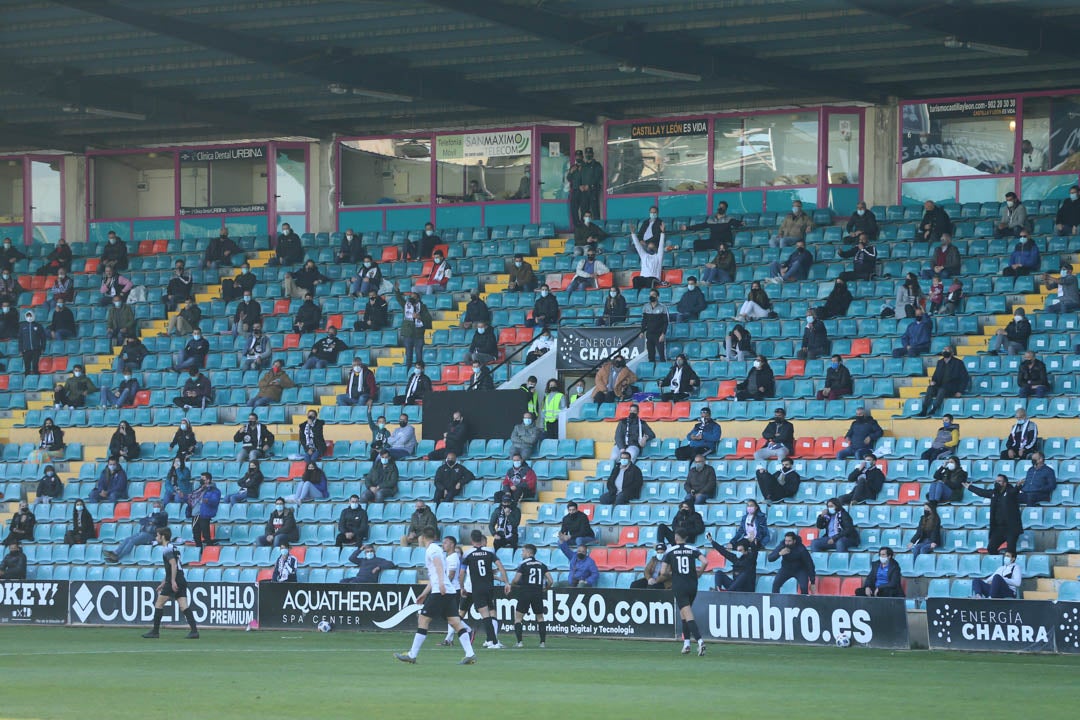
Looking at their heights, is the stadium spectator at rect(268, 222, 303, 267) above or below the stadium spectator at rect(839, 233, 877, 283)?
above

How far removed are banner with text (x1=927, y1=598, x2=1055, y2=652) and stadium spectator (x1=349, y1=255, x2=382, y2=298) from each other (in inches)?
673

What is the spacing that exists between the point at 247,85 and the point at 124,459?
8.56 meters

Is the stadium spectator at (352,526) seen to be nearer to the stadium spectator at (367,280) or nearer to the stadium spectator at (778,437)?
the stadium spectator at (778,437)

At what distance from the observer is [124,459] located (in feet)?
111

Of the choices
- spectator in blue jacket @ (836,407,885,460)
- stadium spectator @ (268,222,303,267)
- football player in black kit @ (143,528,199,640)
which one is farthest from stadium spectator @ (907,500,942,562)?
stadium spectator @ (268,222,303,267)

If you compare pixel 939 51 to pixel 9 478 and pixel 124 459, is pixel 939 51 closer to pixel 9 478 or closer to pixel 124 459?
pixel 124 459

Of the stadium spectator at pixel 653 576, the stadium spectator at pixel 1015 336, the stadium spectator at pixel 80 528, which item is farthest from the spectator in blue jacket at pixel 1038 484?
the stadium spectator at pixel 80 528

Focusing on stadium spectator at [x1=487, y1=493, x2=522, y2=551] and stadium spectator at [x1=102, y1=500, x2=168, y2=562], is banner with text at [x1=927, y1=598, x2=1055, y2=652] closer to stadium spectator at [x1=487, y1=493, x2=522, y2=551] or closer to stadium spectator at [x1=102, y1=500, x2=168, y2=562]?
stadium spectator at [x1=487, y1=493, x2=522, y2=551]

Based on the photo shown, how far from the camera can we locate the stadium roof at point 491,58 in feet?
96.7

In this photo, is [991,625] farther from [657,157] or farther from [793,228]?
[657,157]

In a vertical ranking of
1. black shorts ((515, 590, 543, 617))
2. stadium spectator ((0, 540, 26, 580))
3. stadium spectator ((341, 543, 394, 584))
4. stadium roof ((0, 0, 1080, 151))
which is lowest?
stadium spectator ((0, 540, 26, 580))

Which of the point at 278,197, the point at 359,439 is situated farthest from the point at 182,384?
the point at 278,197

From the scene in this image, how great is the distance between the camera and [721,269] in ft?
111

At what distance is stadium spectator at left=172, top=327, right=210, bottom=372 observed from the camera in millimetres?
36031
